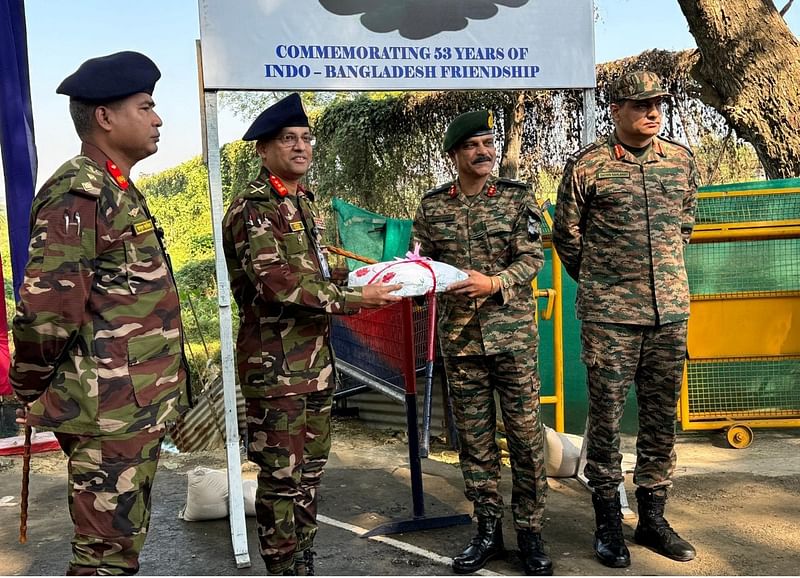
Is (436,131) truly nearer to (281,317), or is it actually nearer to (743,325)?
(743,325)

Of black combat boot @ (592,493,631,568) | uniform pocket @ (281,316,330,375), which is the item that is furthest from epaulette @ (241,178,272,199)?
black combat boot @ (592,493,631,568)

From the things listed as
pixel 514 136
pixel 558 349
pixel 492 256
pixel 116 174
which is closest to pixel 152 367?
pixel 116 174

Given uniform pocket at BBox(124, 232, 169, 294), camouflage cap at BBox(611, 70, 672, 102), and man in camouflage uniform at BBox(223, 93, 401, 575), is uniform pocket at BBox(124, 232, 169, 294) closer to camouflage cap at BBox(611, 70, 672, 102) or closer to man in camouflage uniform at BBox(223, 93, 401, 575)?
man in camouflage uniform at BBox(223, 93, 401, 575)

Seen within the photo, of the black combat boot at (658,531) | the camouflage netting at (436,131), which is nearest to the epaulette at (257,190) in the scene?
the black combat boot at (658,531)

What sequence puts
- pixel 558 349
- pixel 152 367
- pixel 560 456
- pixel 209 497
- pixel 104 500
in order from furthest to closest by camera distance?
pixel 558 349 → pixel 560 456 → pixel 209 497 → pixel 152 367 → pixel 104 500

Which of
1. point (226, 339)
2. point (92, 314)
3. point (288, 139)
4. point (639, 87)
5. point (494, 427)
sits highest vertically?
point (639, 87)

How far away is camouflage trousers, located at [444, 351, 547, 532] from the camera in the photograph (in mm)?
3402

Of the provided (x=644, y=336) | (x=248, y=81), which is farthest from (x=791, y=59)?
(x=248, y=81)

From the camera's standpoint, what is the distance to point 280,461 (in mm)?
3041

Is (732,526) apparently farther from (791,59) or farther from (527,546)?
(791,59)

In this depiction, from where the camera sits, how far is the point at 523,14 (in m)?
3.98

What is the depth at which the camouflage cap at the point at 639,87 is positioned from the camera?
3.34 meters

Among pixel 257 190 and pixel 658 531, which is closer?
pixel 257 190

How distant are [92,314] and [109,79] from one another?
27.8 inches
